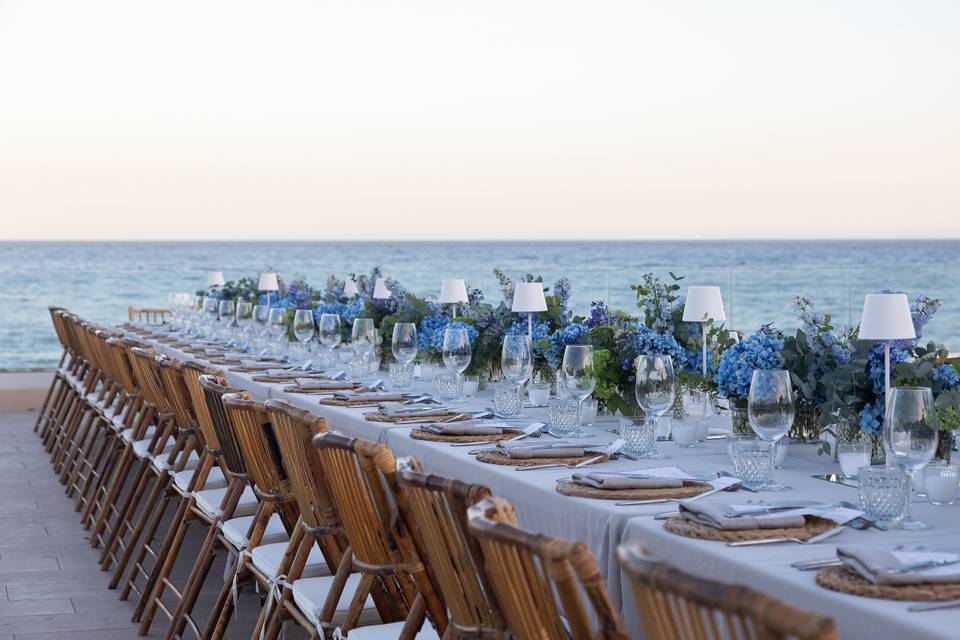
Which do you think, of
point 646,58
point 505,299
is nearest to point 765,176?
point 646,58

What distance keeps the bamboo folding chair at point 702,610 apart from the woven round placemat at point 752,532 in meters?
0.63

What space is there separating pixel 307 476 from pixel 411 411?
94cm

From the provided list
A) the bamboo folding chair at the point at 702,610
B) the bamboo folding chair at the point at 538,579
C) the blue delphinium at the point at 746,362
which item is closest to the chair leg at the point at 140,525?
the blue delphinium at the point at 746,362

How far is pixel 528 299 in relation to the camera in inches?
189

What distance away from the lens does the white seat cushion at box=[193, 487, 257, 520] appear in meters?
4.34

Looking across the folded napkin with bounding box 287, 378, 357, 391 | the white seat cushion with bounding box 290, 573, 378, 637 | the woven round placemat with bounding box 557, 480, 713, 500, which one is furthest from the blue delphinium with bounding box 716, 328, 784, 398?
the folded napkin with bounding box 287, 378, 357, 391

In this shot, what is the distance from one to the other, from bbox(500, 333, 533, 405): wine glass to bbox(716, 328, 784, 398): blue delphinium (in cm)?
91

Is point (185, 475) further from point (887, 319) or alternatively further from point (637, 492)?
point (887, 319)

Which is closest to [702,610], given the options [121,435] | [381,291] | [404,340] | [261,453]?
[261,453]

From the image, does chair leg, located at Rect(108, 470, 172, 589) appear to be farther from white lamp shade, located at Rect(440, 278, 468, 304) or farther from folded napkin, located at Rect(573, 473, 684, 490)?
folded napkin, located at Rect(573, 473, 684, 490)

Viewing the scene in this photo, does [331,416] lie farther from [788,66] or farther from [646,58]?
[788,66]

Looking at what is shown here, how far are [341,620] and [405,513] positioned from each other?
43 centimetres

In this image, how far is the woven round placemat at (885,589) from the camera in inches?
73.7

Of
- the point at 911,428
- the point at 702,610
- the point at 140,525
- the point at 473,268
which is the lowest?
the point at 473,268
